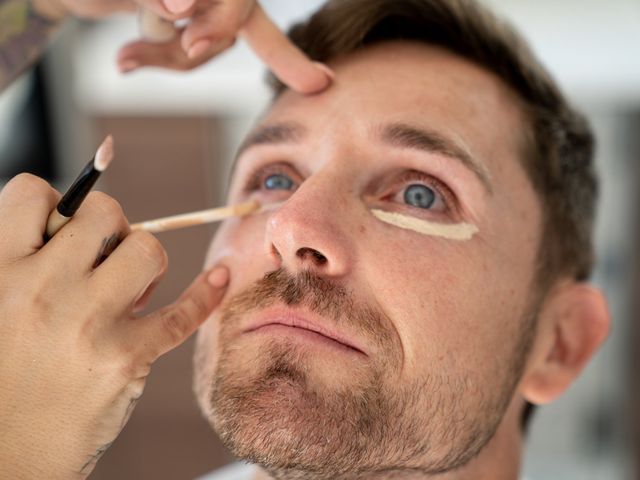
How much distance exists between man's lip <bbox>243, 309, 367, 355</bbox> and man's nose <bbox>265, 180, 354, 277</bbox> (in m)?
0.06

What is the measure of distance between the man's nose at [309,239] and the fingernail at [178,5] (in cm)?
31

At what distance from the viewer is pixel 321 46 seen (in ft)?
4.70

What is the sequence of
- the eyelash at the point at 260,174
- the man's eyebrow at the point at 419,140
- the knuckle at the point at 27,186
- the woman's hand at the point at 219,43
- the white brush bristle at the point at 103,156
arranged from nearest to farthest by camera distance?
the white brush bristle at the point at 103,156, the knuckle at the point at 27,186, the woman's hand at the point at 219,43, the man's eyebrow at the point at 419,140, the eyelash at the point at 260,174

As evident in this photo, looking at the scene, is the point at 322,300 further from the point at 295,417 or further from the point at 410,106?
the point at 410,106

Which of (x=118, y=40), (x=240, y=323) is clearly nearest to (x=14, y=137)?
(x=118, y=40)

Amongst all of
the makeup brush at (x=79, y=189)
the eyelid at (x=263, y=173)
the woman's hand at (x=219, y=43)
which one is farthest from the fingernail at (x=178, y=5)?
the eyelid at (x=263, y=173)

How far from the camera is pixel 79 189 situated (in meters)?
0.95

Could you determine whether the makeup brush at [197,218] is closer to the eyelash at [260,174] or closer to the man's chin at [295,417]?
the eyelash at [260,174]

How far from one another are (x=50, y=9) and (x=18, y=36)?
8 centimetres

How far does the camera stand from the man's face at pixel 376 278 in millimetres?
1092

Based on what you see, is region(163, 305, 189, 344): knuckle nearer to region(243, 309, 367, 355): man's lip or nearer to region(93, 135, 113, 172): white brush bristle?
region(243, 309, 367, 355): man's lip

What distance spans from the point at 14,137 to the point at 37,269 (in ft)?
7.83

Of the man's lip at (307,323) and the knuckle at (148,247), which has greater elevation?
the knuckle at (148,247)

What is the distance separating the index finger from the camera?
3.92ft
